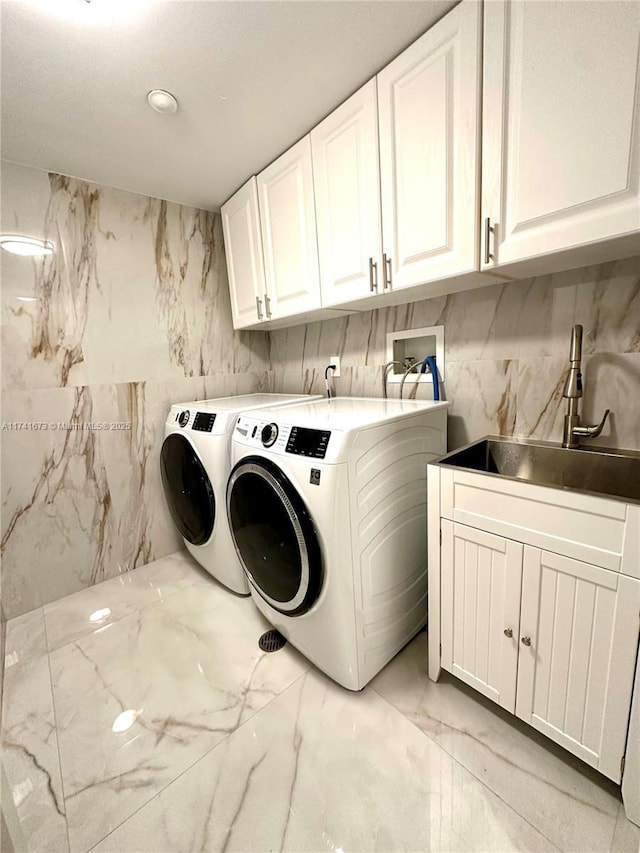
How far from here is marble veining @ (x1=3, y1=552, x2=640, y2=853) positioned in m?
0.92

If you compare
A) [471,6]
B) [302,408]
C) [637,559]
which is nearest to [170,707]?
[302,408]

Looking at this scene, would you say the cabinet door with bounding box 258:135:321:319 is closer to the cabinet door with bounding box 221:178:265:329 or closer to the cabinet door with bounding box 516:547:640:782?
the cabinet door with bounding box 221:178:265:329

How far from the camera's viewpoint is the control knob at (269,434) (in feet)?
4.33

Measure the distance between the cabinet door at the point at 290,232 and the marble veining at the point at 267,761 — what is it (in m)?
1.67

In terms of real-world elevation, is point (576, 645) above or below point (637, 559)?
below

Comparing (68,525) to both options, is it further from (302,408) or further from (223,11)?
(223,11)

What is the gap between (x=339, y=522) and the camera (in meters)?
1.13

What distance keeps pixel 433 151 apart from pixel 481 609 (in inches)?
59.2

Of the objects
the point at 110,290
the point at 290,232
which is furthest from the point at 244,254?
the point at 110,290

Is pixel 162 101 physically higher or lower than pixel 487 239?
higher

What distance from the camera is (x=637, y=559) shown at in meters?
0.81

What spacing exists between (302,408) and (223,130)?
127 centimetres

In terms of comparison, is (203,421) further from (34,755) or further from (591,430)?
(591,430)

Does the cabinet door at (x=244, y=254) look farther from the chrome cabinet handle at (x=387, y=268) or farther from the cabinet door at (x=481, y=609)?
the cabinet door at (x=481, y=609)
